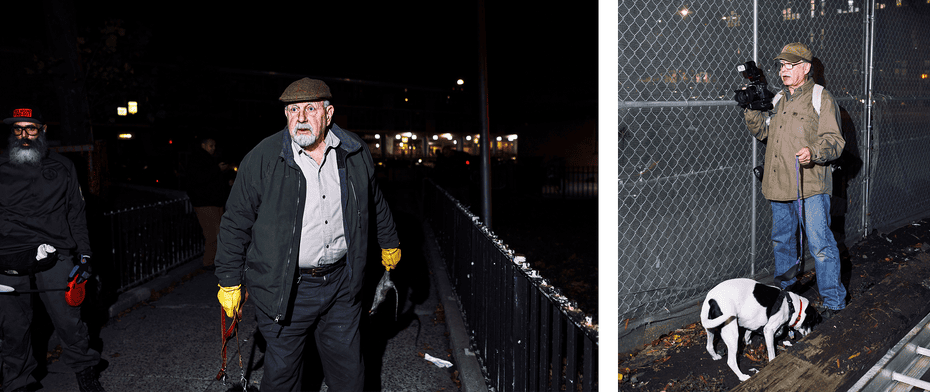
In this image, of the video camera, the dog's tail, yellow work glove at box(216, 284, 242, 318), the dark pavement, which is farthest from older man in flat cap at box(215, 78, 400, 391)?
the video camera

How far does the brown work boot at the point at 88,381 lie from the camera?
421 cm

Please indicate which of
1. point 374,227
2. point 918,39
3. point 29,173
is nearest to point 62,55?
point 29,173

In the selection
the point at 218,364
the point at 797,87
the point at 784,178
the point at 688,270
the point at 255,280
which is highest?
the point at 797,87

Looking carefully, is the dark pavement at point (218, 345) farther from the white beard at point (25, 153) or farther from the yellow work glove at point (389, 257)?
the white beard at point (25, 153)

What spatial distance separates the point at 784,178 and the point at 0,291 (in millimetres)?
5956

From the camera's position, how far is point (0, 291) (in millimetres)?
4035

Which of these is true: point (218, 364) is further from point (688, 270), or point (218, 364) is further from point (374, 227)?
point (688, 270)

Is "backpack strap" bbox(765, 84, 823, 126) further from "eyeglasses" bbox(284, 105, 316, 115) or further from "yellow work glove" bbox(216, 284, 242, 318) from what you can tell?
"yellow work glove" bbox(216, 284, 242, 318)

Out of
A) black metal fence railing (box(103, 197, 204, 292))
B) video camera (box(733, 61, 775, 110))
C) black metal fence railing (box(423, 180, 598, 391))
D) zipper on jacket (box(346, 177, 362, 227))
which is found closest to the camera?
black metal fence railing (box(423, 180, 598, 391))

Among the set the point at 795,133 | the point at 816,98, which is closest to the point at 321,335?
the point at 795,133

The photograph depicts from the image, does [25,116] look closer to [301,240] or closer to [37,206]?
[37,206]

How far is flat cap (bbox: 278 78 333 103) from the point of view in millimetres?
3244

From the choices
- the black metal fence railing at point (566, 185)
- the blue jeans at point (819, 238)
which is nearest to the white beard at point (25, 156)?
the blue jeans at point (819, 238)

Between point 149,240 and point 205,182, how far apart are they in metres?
1.22
